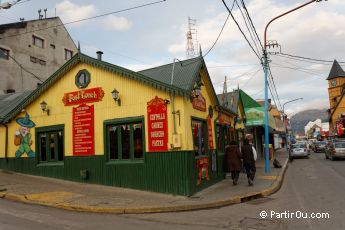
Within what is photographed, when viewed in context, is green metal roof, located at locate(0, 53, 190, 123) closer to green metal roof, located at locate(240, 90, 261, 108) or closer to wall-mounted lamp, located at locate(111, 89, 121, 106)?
wall-mounted lamp, located at locate(111, 89, 121, 106)

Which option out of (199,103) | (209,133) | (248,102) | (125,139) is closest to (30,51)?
(248,102)

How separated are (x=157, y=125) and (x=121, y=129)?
69.9 inches

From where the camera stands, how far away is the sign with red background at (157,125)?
1227 cm

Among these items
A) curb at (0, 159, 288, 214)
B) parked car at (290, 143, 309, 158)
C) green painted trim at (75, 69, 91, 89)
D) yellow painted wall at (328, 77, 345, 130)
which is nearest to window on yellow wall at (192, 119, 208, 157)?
curb at (0, 159, 288, 214)

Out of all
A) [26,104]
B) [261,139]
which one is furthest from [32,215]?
[261,139]

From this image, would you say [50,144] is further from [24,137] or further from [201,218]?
[201,218]

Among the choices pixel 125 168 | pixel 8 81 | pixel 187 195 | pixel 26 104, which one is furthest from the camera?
pixel 8 81

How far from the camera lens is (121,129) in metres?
13.5

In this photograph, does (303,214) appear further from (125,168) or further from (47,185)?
(47,185)

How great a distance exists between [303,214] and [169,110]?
5.39 meters

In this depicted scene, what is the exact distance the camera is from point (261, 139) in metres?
38.3

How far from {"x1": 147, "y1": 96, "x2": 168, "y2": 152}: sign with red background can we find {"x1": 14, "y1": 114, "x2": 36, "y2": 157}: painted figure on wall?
6324 mm

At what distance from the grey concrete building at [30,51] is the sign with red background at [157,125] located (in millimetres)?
24831

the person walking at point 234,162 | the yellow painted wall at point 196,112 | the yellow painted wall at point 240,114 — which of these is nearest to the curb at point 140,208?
the yellow painted wall at point 196,112
